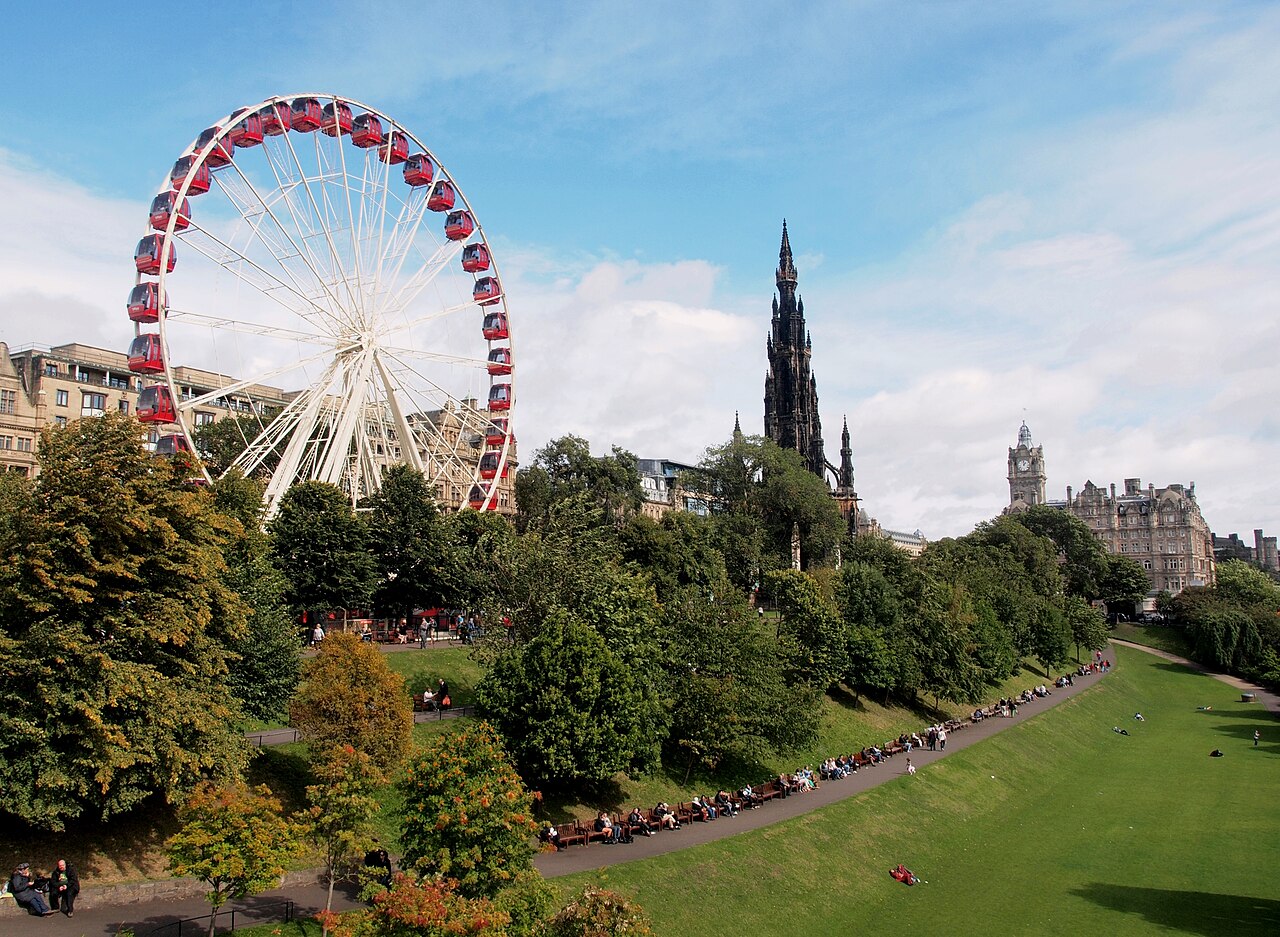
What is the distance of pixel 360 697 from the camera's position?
103 ft

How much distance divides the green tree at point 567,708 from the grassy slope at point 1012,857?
4569 mm

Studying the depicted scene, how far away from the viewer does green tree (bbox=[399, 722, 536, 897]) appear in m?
24.3

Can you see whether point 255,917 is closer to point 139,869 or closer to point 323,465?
point 139,869

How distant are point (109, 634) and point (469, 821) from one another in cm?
1207

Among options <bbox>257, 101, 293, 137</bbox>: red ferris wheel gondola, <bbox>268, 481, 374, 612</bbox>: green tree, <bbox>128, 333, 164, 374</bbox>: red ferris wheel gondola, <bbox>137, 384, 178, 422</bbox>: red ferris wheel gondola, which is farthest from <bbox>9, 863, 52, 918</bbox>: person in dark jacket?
<bbox>257, 101, 293, 137</bbox>: red ferris wheel gondola

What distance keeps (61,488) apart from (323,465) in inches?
1206

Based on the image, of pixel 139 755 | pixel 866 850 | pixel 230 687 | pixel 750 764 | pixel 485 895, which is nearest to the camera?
pixel 485 895

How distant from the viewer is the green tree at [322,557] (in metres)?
51.9

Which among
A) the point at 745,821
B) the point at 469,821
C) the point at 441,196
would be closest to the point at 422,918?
the point at 469,821

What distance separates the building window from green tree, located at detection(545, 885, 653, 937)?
81.4 meters

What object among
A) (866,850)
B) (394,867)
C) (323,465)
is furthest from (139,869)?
(323,465)

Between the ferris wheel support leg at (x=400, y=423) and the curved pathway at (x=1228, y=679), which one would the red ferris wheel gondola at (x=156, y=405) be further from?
the curved pathway at (x=1228, y=679)

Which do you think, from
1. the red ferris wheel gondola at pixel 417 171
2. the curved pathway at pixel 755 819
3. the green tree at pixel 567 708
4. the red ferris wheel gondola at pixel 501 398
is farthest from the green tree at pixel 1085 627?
the green tree at pixel 567 708

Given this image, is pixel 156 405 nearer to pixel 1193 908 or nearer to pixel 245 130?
pixel 245 130
